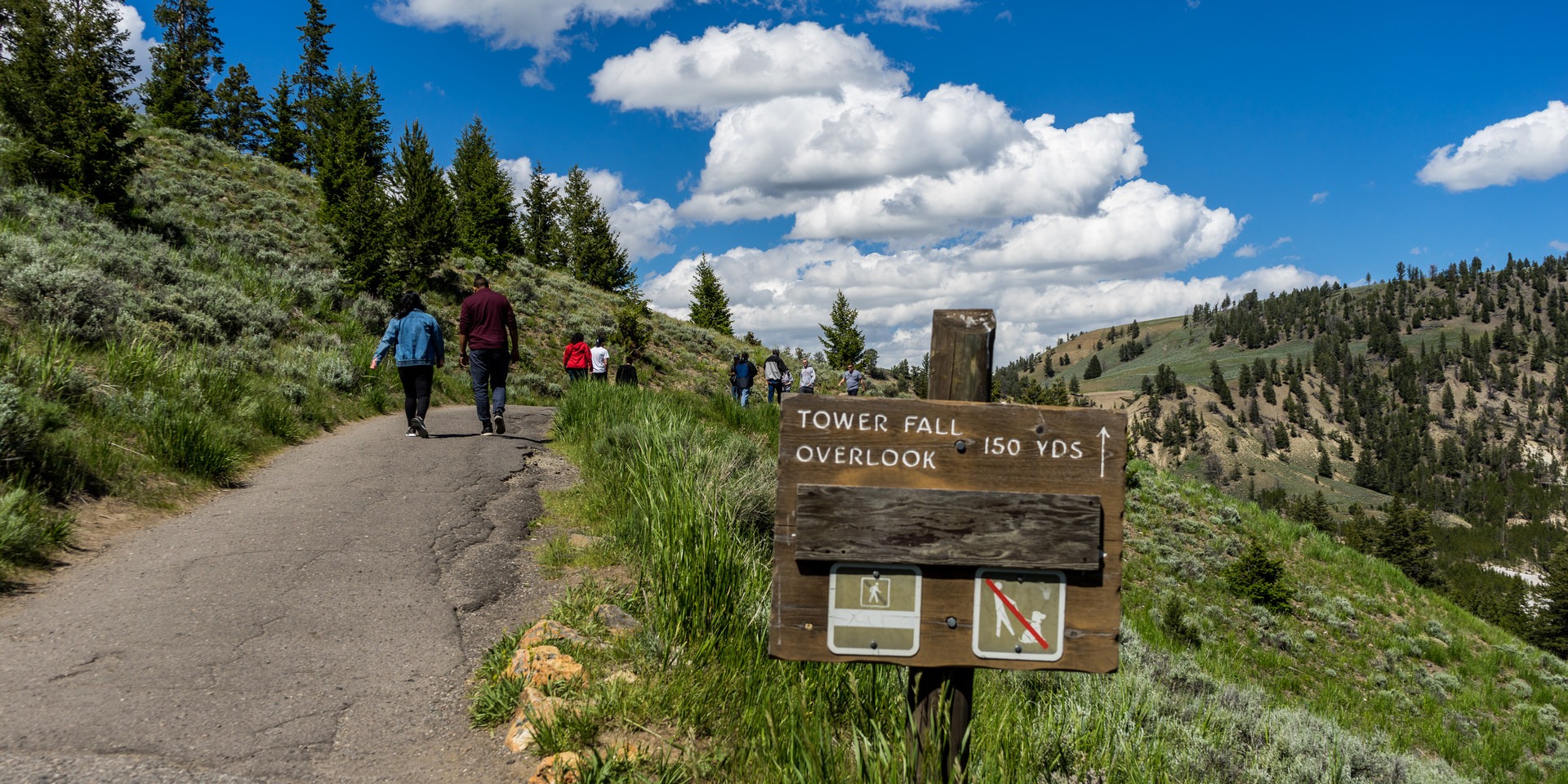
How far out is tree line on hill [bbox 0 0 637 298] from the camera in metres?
15.1

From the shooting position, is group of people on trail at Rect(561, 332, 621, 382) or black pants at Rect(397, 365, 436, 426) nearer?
black pants at Rect(397, 365, 436, 426)

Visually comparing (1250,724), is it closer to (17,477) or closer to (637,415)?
(637,415)

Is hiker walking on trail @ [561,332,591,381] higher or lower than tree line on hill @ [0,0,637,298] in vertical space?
lower

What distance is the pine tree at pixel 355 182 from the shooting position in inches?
819

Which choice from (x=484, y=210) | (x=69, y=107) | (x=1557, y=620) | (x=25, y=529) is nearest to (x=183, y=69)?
(x=484, y=210)

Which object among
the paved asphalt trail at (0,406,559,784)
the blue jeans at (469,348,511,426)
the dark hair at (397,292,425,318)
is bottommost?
the paved asphalt trail at (0,406,559,784)

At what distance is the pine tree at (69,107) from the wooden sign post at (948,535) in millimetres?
18453

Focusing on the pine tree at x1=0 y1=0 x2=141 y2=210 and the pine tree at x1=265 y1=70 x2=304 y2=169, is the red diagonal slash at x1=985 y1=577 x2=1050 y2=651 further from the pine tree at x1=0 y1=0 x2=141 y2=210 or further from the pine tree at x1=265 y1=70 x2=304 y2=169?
the pine tree at x1=265 y1=70 x2=304 y2=169

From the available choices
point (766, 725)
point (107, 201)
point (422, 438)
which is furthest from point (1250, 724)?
point (107, 201)

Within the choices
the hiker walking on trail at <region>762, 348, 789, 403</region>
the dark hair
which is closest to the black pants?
the dark hair

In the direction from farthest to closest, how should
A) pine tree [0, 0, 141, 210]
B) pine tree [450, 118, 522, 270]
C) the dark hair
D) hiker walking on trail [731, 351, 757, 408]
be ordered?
pine tree [450, 118, 522, 270]
hiker walking on trail [731, 351, 757, 408]
pine tree [0, 0, 141, 210]
the dark hair

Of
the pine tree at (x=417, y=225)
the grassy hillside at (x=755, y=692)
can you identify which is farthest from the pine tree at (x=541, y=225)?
the grassy hillside at (x=755, y=692)

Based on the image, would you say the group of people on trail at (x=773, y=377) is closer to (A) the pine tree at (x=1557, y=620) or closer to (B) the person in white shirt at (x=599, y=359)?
(B) the person in white shirt at (x=599, y=359)

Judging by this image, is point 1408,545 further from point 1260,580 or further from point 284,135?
point 284,135
